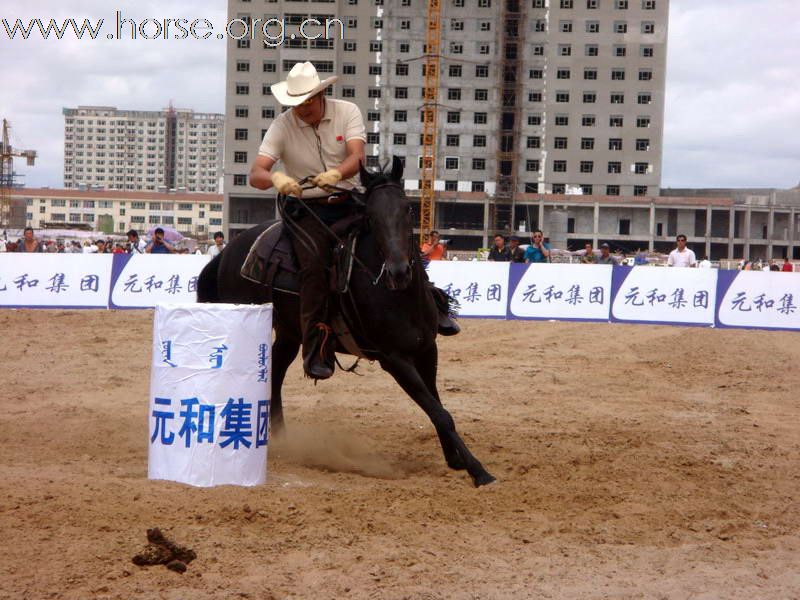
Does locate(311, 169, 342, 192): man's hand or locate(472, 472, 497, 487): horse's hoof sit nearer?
locate(472, 472, 497, 487): horse's hoof

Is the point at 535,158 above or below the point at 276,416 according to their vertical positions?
above

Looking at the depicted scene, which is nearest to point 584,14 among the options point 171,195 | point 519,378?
point 171,195

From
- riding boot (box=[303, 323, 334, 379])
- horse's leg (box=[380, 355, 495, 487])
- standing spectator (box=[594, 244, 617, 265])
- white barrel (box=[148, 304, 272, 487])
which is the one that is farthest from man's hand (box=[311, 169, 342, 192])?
standing spectator (box=[594, 244, 617, 265])

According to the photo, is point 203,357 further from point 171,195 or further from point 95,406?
point 171,195

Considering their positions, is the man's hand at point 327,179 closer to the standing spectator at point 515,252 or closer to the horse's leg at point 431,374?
the horse's leg at point 431,374

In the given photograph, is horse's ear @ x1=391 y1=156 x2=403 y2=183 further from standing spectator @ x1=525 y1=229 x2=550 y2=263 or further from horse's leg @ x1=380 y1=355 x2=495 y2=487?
standing spectator @ x1=525 y1=229 x2=550 y2=263

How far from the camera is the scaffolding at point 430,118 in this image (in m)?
90.2

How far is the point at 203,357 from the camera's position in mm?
6695

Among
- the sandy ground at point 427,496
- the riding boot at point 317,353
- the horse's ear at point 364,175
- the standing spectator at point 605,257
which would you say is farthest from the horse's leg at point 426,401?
the standing spectator at point 605,257

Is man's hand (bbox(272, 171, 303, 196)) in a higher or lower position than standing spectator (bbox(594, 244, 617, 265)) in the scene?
higher

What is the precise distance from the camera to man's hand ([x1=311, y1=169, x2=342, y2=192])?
7566mm

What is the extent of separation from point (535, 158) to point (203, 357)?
8941cm

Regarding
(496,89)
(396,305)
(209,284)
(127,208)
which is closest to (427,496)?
(396,305)

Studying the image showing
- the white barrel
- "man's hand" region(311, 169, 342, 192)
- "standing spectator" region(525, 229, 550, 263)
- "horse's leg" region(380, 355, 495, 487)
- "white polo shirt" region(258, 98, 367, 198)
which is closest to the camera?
the white barrel
